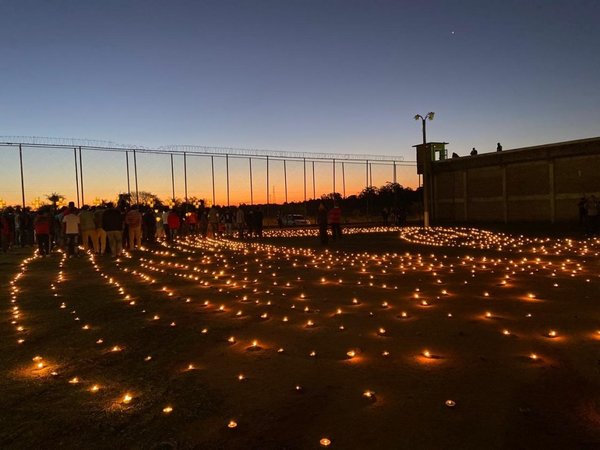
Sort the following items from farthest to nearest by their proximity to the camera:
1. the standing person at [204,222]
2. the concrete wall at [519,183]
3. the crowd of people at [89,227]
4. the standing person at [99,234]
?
1. the concrete wall at [519,183]
2. the standing person at [204,222]
3. the standing person at [99,234]
4. the crowd of people at [89,227]

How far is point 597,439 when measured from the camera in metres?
3.11

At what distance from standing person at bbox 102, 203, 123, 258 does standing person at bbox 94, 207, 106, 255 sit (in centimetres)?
48

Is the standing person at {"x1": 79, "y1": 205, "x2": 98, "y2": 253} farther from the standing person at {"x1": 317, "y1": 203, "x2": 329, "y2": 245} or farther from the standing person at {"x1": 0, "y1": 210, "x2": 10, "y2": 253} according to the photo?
the standing person at {"x1": 317, "y1": 203, "x2": 329, "y2": 245}

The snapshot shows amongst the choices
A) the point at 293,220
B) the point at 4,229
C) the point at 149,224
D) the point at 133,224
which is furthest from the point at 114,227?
the point at 293,220

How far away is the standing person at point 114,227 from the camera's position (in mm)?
15852

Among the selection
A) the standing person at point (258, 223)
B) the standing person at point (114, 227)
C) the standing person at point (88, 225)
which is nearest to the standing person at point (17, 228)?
the standing person at point (88, 225)

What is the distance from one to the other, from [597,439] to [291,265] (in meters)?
9.89

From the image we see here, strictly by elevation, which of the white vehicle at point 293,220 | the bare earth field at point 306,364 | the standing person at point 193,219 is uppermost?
the standing person at point 193,219

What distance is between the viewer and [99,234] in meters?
17.0

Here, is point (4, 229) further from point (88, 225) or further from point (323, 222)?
point (323, 222)

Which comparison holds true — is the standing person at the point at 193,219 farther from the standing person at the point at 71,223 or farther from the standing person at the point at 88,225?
the standing person at the point at 71,223

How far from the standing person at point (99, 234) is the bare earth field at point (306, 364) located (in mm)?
6803

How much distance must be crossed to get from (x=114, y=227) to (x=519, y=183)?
27311 millimetres

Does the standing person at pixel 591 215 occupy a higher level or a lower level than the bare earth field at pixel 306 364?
higher
